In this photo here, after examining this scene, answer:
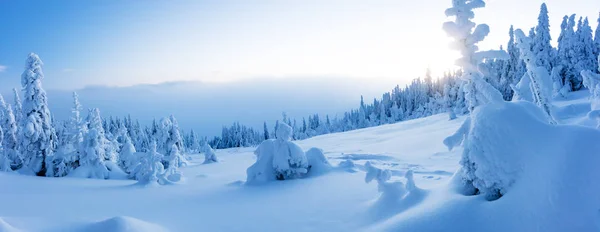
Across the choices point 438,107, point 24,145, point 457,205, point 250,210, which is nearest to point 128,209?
point 250,210

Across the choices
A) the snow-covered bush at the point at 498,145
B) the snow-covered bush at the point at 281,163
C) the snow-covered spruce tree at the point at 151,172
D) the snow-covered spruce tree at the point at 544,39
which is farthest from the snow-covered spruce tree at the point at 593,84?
the snow-covered spruce tree at the point at 544,39

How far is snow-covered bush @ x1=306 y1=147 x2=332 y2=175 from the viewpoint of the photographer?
14.0 m

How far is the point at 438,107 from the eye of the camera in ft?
281

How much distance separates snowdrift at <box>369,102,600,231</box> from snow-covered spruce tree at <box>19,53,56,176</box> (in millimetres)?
25413

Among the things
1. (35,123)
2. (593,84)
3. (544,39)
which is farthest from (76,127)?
(544,39)

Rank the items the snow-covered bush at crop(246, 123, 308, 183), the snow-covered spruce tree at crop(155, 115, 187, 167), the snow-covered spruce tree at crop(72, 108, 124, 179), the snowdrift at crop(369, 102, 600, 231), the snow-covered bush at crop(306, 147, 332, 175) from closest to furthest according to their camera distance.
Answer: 1. the snowdrift at crop(369, 102, 600, 231)
2. the snow-covered bush at crop(246, 123, 308, 183)
3. the snow-covered bush at crop(306, 147, 332, 175)
4. the snow-covered spruce tree at crop(72, 108, 124, 179)
5. the snow-covered spruce tree at crop(155, 115, 187, 167)

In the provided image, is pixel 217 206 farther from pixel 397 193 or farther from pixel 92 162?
pixel 92 162

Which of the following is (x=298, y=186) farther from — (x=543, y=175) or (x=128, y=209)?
(x=543, y=175)

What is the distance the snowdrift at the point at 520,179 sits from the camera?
4234 mm

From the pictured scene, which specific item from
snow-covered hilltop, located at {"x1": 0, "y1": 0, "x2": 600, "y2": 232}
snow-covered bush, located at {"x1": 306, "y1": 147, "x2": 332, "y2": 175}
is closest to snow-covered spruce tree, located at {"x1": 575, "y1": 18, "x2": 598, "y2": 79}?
snow-covered hilltop, located at {"x1": 0, "y1": 0, "x2": 600, "y2": 232}

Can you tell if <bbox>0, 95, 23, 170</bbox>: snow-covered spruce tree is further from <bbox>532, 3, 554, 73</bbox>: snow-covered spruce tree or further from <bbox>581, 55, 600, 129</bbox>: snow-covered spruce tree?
<bbox>532, 3, 554, 73</bbox>: snow-covered spruce tree

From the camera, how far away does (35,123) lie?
2212cm

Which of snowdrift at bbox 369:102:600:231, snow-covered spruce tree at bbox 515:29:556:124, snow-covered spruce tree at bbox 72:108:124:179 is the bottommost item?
snow-covered spruce tree at bbox 72:108:124:179

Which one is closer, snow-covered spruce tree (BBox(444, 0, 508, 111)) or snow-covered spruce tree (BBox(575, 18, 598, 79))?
snow-covered spruce tree (BBox(444, 0, 508, 111))
